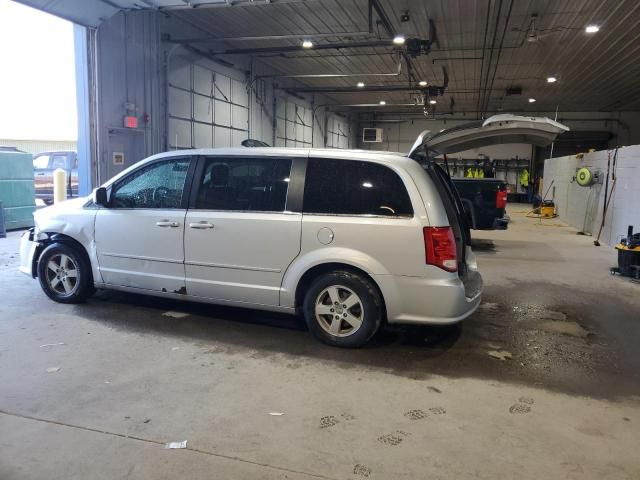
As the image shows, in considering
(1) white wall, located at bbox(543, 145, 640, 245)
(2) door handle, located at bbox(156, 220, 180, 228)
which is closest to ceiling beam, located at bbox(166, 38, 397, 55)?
(1) white wall, located at bbox(543, 145, 640, 245)

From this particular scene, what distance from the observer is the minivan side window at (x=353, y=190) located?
3980 mm

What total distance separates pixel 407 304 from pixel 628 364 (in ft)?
6.30

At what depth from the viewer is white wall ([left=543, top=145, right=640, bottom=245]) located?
30.6ft

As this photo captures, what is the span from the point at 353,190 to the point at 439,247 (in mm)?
855

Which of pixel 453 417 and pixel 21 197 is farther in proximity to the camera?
pixel 21 197

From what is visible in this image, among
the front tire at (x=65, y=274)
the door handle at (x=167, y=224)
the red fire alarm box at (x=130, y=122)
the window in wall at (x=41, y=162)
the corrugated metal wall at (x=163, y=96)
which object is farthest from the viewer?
the window in wall at (x=41, y=162)

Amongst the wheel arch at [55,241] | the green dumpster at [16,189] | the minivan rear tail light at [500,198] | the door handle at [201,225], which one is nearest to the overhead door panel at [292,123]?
the green dumpster at [16,189]

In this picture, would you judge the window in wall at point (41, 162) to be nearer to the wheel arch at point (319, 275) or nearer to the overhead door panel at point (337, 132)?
the overhead door panel at point (337, 132)

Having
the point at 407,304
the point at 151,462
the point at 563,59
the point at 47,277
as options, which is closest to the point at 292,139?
the point at 563,59

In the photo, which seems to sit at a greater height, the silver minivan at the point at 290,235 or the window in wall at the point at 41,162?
the window in wall at the point at 41,162

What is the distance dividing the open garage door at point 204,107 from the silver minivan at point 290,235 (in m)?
6.56

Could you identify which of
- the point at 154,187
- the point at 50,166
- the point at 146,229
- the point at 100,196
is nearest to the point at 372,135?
the point at 50,166

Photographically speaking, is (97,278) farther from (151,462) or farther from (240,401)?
(151,462)

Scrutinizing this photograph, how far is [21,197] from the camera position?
10.7 meters
